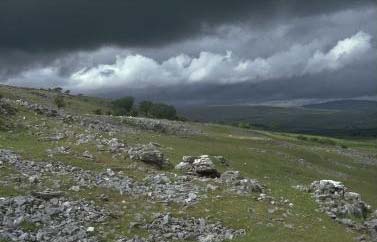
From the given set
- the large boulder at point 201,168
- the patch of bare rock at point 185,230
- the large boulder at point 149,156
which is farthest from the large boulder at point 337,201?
the large boulder at point 149,156

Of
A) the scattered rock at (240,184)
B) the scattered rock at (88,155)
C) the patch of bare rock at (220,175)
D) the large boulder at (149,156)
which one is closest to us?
the scattered rock at (240,184)

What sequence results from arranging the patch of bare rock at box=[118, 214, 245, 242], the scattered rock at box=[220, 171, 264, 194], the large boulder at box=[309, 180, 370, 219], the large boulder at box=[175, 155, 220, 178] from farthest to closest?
the large boulder at box=[175, 155, 220, 178] → the scattered rock at box=[220, 171, 264, 194] → the large boulder at box=[309, 180, 370, 219] → the patch of bare rock at box=[118, 214, 245, 242]

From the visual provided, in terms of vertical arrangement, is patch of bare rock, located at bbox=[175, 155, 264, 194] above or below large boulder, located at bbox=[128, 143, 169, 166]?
below

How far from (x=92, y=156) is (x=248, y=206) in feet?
46.2

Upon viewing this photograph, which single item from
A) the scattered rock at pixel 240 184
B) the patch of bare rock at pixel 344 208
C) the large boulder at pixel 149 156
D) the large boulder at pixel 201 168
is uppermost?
the large boulder at pixel 149 156

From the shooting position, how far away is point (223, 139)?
105125 millimetres

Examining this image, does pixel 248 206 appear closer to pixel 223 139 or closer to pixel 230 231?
pixel 230 231

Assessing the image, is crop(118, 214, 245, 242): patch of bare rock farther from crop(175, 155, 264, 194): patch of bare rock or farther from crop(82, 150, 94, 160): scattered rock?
crop(82, 150, 94, 160): scattered rock

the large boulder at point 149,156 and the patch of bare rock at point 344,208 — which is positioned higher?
the large boulder at point 149,156

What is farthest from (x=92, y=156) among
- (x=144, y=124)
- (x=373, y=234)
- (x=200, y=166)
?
(x=144, y=124)

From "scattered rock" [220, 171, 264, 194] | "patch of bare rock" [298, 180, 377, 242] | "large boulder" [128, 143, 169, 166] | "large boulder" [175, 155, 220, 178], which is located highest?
"large boulder" [128, 143, 169, 166]

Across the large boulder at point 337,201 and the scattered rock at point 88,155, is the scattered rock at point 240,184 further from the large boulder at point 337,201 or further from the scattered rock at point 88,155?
the scattered rock at point 88,155

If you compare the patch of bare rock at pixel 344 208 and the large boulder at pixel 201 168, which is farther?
the large boulder at pixel 201 168

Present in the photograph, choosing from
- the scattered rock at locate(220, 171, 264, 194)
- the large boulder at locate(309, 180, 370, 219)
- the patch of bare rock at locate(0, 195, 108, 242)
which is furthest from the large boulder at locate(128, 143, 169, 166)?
the patch of bare rock at locate(0, 195, 108, 242)
